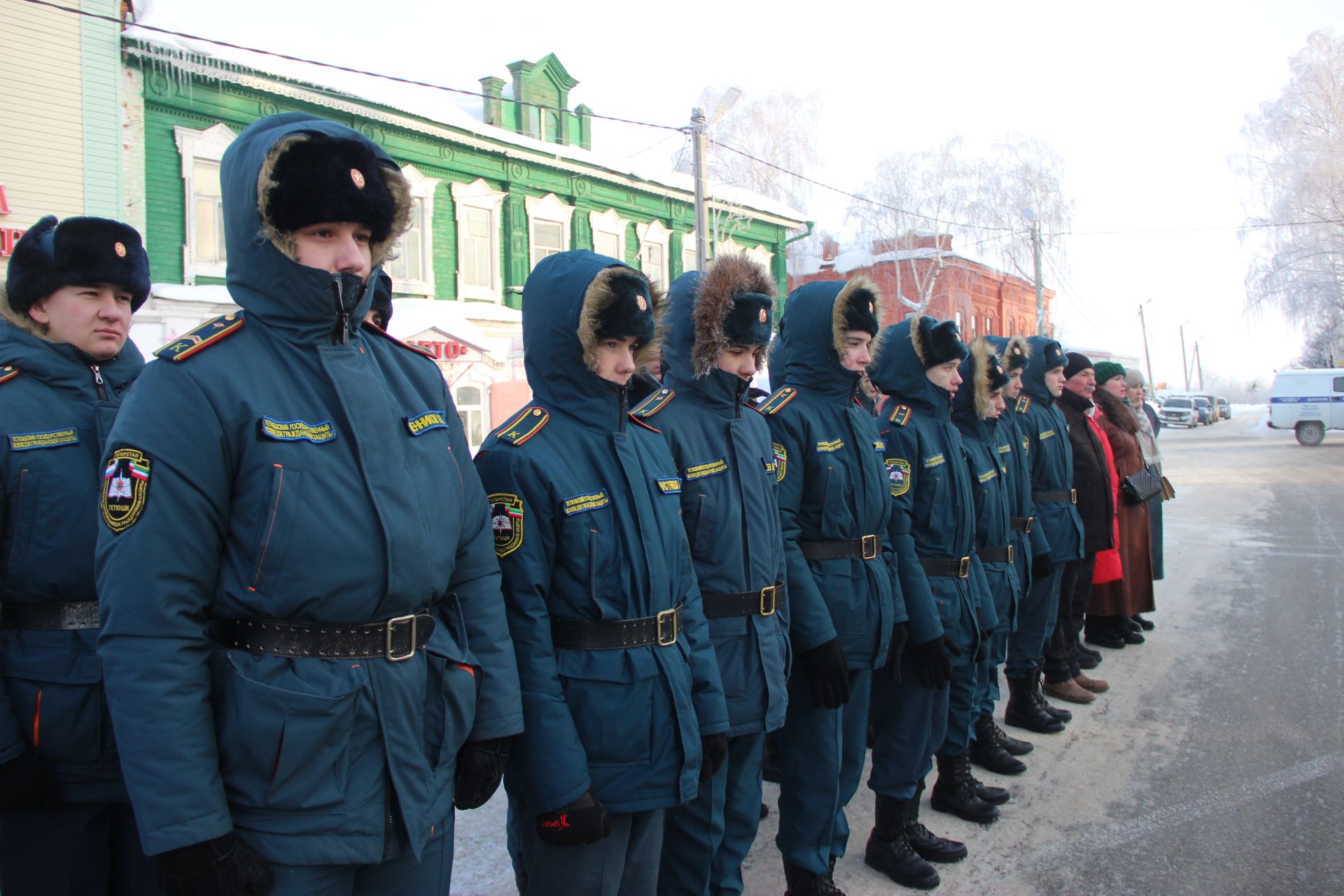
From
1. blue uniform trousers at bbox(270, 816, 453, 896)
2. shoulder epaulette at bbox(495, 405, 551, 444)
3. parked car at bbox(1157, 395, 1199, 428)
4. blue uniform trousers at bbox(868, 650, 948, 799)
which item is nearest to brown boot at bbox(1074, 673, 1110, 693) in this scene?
blue uniform trousers at bbox(868, 650, 948, 799)

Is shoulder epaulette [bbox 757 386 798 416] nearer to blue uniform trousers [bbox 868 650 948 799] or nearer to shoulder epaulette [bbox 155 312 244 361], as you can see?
blue uniform trousers [bbox 868 650 948 799]

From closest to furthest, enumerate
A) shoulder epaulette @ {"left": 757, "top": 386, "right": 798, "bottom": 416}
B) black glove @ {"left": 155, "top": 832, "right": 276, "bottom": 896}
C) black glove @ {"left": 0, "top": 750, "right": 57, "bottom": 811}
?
black glove @ {"left": 155, "top": 832, "right": 276, "bottom": 896} < black glove @ {"left": 0, "top": 750, "right": 57, "bottom": 811} < shoulder epaulette @ {"left": 757, "top": 386, "right": 798, "bottom": 416}

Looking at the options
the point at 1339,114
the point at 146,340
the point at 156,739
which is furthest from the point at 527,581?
the point at 1339,114

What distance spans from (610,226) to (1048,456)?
54.6 feet

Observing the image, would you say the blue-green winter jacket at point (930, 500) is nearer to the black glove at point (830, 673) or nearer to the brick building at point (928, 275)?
the black glove at point (830, 673)

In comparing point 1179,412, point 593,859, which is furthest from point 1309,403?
point 593,859

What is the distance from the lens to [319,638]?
→ 1856 millimetres

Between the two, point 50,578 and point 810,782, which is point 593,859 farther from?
point 50,578

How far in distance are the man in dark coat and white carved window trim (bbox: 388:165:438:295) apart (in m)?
13.0

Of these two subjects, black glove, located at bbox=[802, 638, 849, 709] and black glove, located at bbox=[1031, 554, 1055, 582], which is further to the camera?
black glove, located at bbox=[1031, 554, 1055, 582]

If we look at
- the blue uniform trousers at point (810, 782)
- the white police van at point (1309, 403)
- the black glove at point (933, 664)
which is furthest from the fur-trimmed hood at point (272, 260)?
the white police van at point (1309, 403)

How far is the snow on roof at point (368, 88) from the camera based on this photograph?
13.8 metres

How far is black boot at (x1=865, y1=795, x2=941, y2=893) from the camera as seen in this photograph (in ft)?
12.4

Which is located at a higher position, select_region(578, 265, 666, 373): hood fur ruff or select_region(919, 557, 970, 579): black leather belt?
select_region(578, 265, 666, 373): hood fur ruff
